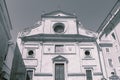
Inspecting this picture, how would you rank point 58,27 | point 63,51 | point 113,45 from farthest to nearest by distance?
point 113,45, point 58,27, point 63,51

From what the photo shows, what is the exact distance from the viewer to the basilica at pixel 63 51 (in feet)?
61.6

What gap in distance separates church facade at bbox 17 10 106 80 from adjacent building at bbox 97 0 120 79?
158 centimetres

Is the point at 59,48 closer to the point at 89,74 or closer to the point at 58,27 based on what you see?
the point at 58,27

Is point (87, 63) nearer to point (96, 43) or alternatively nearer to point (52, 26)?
point (96, 43)

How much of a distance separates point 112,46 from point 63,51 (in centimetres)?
799

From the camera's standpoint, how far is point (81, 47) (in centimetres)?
2075

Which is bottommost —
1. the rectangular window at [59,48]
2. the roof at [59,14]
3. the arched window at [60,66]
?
the arched window at [60,66]

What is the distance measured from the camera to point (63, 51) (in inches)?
797

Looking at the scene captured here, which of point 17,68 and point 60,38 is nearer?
point 17,68

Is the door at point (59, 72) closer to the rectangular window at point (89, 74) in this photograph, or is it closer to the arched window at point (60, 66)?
the arched window at point (60, 66)

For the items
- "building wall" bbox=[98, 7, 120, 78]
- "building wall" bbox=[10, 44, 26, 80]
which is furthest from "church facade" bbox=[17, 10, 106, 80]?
"building wall" bbox=[98, 7, 120, 78]

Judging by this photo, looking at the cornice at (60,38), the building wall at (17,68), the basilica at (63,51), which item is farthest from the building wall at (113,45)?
the building wall at (17,68)

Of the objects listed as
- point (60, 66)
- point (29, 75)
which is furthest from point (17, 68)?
point (60, 66)

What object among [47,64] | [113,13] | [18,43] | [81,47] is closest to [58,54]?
[47,64]
